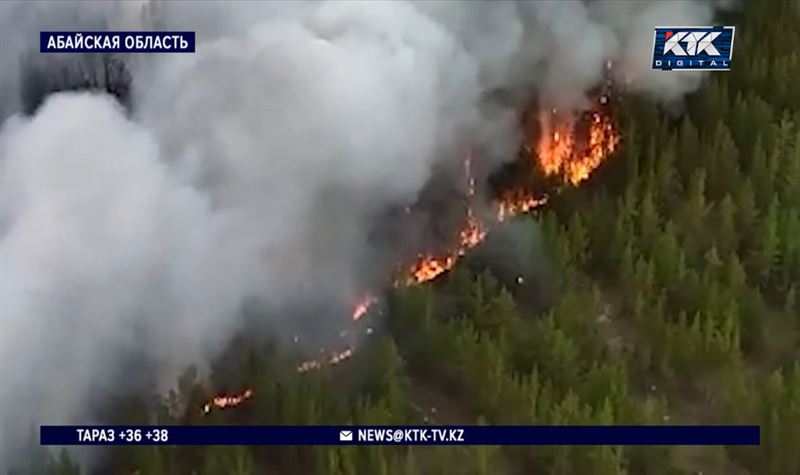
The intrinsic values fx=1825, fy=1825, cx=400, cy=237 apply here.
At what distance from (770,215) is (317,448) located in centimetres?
123

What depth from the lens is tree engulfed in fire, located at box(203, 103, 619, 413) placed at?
13.6ft

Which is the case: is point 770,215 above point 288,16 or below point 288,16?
below

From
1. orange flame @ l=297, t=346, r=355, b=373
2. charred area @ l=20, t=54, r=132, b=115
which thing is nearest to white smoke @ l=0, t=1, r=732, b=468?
charred area @ l=20, t=54, r=132, b=115

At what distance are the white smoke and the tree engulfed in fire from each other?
0.28 feet

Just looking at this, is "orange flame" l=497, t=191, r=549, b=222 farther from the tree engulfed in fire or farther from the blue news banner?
the blue news banner

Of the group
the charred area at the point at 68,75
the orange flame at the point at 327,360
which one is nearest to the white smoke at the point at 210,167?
the charred area at the point at 68,75

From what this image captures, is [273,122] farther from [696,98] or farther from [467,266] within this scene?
[696,98]

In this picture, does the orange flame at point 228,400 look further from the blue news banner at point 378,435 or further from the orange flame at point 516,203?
the orange flame at point 516,203

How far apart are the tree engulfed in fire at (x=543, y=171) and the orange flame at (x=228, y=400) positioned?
0.42ft

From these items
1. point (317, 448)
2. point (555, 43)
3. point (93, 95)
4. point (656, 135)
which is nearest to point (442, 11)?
point (555, 43)

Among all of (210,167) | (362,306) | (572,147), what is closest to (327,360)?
(362,306)

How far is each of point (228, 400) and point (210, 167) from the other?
0.64m

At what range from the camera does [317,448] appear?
3812 millimetres

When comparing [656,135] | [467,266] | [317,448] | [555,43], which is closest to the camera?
[317,448]
